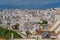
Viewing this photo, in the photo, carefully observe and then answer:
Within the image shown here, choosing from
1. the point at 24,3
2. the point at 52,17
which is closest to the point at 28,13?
the point at 24,3

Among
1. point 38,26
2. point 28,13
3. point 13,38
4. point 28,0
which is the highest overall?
point 28,0

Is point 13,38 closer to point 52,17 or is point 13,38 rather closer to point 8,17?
point 8,17

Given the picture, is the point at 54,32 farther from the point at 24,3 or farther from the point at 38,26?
the point at 24,3

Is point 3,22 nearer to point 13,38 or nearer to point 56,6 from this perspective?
point 13,38

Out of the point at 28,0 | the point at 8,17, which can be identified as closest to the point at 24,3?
the point at 28,0

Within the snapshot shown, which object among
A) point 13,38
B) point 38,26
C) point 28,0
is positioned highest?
point 28,0

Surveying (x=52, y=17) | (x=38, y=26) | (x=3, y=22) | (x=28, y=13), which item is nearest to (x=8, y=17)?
(x=3, y=22)

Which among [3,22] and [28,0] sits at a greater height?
[28,0]

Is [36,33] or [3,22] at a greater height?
[3,22]
